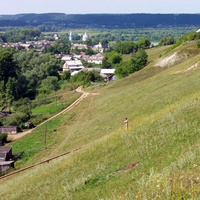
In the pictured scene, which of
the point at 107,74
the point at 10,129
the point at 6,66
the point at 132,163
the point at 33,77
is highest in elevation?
the point at 132,163

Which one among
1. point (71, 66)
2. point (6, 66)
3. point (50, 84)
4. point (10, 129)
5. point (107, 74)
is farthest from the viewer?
point (71, 66)

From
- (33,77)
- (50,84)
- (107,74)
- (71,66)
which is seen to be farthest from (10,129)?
(71,66)

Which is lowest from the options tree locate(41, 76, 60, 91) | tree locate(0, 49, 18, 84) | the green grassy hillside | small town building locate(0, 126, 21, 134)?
tree locate(41, 76, 60, 91)

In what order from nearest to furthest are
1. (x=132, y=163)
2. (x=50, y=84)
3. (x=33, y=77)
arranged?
(x=132, y=163) < (x=50, y=84) < (x=33, y=77)

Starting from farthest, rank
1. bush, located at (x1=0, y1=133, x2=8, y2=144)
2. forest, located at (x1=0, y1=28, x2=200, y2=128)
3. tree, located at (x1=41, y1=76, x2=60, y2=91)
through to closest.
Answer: tree, located at (x1=41, y1=76, x2=60, y2=91), forest, located at (x1=0, y1=28, x2=200, y2=128), bush, located at (x1=0, y1=133, x2=8, y2=144)

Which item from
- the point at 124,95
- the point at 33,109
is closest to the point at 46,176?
the point at 124,95

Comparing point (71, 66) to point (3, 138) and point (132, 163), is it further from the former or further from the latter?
point (132, 163)

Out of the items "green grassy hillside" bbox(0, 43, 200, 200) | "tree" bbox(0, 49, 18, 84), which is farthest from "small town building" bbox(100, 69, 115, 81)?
"green grassy hillside" bbox(0, 43, 200, 200)

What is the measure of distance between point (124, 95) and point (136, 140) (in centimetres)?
2281

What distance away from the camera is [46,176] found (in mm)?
16859

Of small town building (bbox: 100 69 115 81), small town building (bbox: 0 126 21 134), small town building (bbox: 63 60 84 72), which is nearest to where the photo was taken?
small town building (bbox: 0 126 21 134)

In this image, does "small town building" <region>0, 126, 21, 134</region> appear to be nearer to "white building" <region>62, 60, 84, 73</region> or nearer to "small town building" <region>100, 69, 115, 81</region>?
"small town building" <region>100, 69, 115, 81</region>

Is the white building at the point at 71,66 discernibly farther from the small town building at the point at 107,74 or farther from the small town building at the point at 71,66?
the small town building at the point at 107,74

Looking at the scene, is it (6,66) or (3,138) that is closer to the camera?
(3,138)
